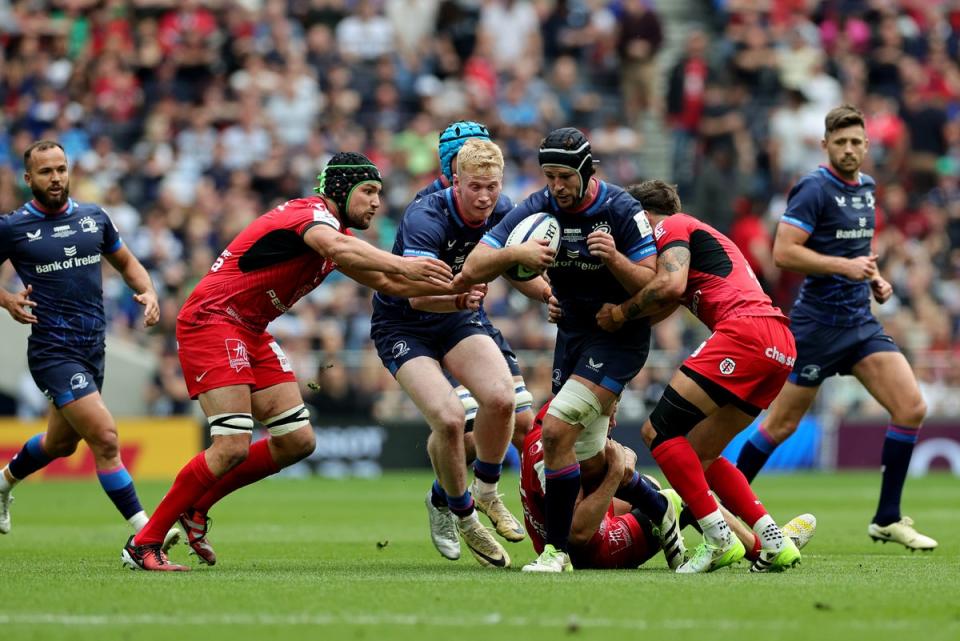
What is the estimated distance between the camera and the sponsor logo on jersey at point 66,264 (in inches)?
453

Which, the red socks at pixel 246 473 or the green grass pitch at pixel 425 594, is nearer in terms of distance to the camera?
the green grass pitch at pixel 425 594

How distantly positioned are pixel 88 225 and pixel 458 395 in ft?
10.0

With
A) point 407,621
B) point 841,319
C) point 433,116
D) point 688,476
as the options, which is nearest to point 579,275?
point 688,476

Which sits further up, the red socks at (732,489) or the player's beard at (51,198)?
the player's beard at (51,198)

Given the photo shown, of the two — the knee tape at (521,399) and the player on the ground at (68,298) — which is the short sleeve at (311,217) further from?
the knee tape at (521,399)

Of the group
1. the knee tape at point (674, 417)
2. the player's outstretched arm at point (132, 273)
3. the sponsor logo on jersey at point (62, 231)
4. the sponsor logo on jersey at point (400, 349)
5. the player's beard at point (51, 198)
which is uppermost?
the player's beard at point (51, 198)

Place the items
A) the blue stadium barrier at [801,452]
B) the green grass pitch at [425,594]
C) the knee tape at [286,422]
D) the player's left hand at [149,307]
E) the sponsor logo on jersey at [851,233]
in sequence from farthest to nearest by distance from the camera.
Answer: the blue stadium barrier at [801,452]
the sponsor logo on jersey at [851,233]
the player's left hand at [149,307]
the knee tape at [286,422]
the green grass pitch at [425,594]

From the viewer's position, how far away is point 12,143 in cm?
2422

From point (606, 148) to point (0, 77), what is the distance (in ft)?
32.6

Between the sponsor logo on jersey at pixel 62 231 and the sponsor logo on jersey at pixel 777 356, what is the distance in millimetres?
5252

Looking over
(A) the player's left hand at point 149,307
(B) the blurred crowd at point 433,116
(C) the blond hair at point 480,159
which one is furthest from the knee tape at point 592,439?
(B) the blurred crowd at point 433,116

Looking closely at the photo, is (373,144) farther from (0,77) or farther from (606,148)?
(0,77)

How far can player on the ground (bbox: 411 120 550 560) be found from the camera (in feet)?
35.4

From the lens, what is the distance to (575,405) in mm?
9516
